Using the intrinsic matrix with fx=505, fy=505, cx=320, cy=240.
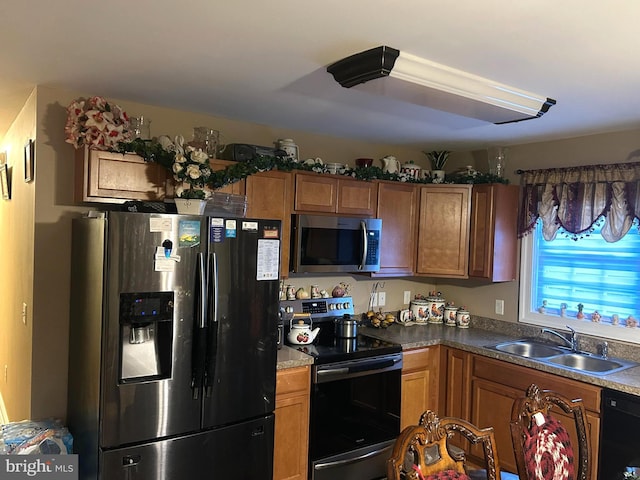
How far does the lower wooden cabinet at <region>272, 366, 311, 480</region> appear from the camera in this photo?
9.65 ft

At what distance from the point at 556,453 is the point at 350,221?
6.58ft

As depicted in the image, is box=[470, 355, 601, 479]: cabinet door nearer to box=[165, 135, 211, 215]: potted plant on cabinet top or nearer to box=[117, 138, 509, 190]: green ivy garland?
box=[117, 138, 509, 190]: green ivy garland

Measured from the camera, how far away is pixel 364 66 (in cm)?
209

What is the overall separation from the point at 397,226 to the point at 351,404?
1.39m

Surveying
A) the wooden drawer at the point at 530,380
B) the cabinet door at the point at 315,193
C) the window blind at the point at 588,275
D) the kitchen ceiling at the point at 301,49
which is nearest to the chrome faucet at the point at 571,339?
the window blind at the point at 588,275

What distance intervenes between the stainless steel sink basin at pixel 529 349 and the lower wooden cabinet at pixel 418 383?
1.55 feet

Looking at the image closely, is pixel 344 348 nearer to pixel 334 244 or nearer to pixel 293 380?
pixel 293 380

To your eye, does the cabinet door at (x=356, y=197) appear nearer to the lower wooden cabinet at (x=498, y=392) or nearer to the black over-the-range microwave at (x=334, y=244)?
the black over-the-range microwave at (x=334, y=244)

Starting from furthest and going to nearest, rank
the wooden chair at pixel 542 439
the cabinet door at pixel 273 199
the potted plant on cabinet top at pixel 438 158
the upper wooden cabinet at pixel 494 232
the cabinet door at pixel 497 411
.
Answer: the potted plant on cabinet top at pixel 438 158, the upper wooden cabinet at pixel 494 232, the cabinet door at pixel 497 411, the cabinet door at pixel 273 199, the wooden chair at pixel 542 439

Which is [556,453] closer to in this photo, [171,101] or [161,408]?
[161,408]

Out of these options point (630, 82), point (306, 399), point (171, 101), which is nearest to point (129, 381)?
point (306, 399)

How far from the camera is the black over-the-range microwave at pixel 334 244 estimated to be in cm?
335

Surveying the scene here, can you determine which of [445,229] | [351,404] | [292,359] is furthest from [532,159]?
[292,359]

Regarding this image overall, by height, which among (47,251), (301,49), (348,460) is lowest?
(348,460)
